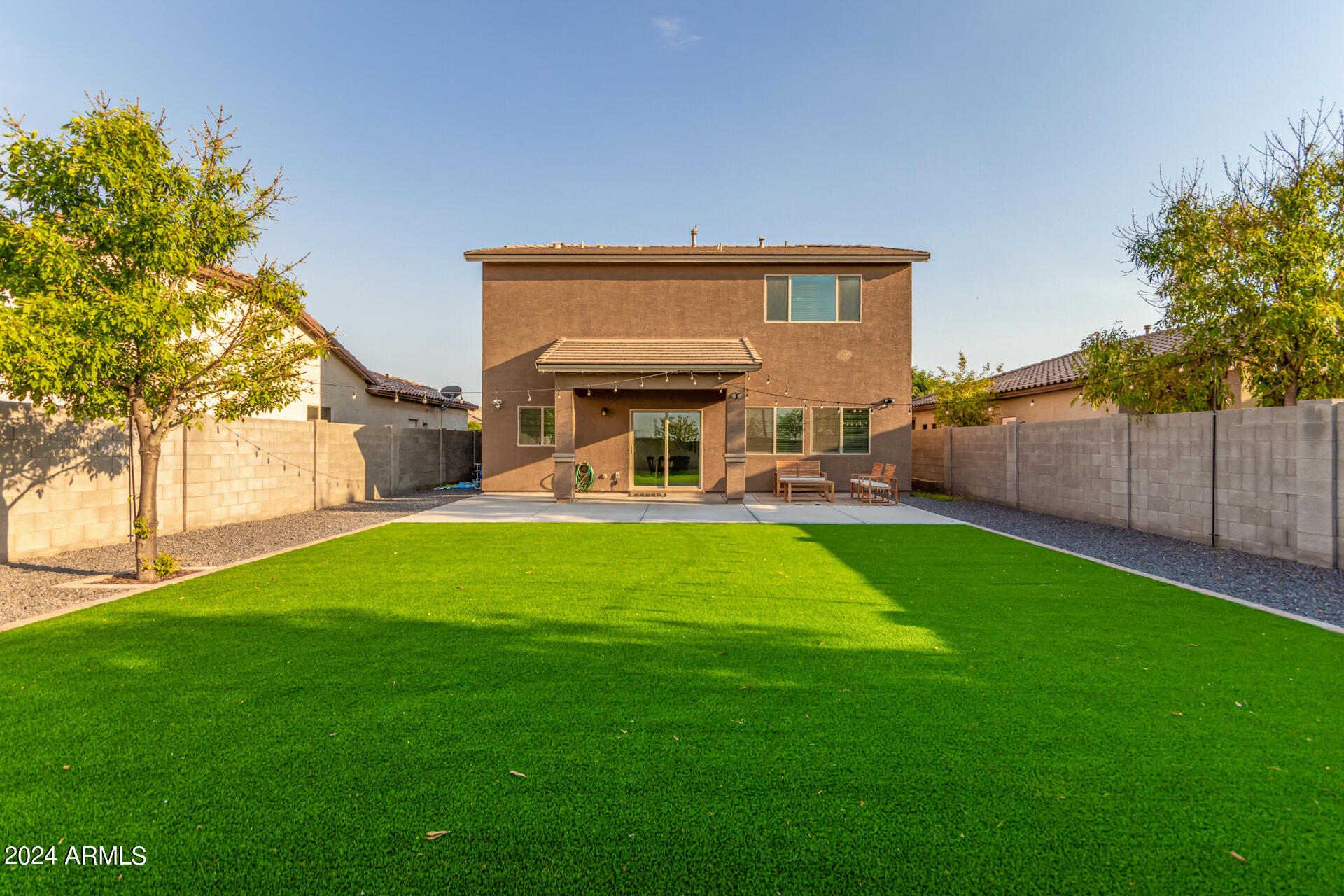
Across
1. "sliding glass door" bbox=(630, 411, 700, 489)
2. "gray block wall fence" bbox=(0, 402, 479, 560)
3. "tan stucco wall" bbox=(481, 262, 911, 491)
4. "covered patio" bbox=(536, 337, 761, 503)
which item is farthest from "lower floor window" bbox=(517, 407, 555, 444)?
"gray block wall fence" bbox=(0, 402, 479, 560)

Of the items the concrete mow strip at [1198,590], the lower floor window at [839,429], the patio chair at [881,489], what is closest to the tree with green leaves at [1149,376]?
the concrete mow strip at [1198,590]

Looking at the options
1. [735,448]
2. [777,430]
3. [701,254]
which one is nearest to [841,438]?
[777,430]

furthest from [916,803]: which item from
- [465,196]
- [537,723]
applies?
[465,196]

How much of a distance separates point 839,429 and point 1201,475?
27.7 ft

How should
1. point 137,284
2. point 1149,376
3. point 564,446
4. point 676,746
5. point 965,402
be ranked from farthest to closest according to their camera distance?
point 965,402, point 564,446, point 1149,376, point 137,284, point 676,746

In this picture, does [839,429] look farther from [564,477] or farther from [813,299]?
[564,477]

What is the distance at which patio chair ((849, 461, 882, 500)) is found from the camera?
47.9ft

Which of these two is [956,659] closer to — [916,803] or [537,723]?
[916,803]

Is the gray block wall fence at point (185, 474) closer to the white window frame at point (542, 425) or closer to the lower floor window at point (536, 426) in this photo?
the white window frame at point (542, 425)

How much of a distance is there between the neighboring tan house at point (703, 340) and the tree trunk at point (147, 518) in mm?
9809

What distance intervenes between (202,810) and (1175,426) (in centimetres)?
1172

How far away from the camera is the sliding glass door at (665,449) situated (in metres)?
16.0

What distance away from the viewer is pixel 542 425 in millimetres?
16141

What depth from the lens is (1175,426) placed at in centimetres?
868
